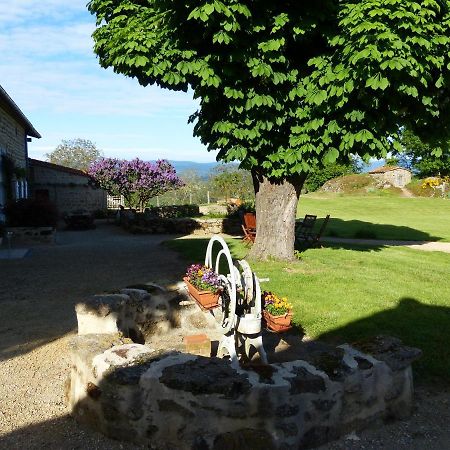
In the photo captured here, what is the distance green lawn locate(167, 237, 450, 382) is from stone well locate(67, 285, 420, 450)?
3.90 feet

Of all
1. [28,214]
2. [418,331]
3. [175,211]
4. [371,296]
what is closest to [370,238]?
[371,296]

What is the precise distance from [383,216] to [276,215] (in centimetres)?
2070

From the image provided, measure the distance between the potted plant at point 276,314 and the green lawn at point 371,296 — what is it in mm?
648

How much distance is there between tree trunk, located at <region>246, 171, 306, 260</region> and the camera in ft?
32.6

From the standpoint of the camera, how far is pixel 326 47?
8.43 m

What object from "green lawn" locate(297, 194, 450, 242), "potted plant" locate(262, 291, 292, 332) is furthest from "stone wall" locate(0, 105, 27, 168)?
"potted plant" locate(262, 291, 292, 332)

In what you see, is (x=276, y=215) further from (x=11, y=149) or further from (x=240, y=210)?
(x=11, y=149)

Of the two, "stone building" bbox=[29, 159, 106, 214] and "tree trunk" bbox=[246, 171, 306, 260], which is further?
"stone building" bbox=[29, 159, 106, 214]

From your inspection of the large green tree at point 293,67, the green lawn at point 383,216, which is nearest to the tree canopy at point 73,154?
the green lawn at point 383,216

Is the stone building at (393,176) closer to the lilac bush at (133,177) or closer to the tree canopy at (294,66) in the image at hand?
the lilac bush at (133,177)

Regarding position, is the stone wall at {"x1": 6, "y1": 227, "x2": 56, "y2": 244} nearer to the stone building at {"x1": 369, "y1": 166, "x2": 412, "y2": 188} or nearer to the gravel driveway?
the gravel driveway

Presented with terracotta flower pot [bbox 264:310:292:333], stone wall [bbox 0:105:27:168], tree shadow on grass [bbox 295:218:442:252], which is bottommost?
tree shadow on grass [bbox 295:218:442:252]

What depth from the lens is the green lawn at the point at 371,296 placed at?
544 cm

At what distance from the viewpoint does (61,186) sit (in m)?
26.0
